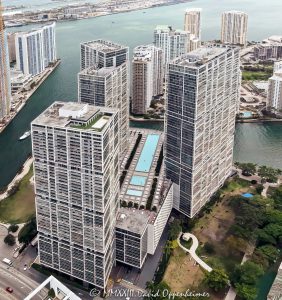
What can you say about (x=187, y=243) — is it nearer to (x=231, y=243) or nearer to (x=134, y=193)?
(x=231, y=243)

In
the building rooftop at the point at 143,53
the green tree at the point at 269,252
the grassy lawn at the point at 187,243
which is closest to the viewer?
the green tree at the point at 269,252

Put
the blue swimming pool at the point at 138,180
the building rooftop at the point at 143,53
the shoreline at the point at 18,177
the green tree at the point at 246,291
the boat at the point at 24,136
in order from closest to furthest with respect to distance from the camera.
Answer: the green tree at the point at 246,291, the blue swimming pool at the point at 138,180, the shoreline at the point at 18,177, the boat at the point at 24,136, the building rooftop at the point at 143,53

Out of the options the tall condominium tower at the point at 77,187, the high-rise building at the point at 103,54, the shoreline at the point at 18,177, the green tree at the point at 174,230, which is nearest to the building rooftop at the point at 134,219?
the tall condominium tower at the point at 77,187

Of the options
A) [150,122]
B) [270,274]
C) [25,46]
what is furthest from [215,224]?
[25,46]

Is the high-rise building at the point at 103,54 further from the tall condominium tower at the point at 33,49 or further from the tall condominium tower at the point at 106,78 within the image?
the tall condominium tower at the point at 33,49

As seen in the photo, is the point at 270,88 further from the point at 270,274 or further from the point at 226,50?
the point at 270,274

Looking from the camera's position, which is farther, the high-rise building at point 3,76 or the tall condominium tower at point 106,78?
the high-rise building at point 3,76
